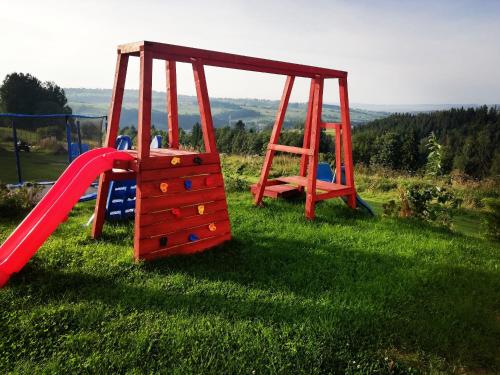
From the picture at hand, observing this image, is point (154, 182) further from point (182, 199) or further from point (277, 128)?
point (277, 128)

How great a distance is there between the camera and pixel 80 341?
293 centimetres

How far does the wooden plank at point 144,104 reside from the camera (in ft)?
13.9

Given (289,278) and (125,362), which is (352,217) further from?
(125,362)

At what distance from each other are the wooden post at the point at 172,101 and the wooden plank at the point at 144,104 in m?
0.81

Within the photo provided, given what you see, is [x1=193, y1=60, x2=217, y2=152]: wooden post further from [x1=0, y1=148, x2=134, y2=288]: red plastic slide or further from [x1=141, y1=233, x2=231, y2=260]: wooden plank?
[x1=141, y1=233, x2=231, y2=260]: wooden plank

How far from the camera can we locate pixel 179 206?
457 cm

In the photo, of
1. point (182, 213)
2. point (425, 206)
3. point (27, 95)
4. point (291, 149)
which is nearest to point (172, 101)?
point (182, 213)

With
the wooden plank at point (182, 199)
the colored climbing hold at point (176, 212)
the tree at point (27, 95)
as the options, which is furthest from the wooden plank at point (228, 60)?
the tree at point (27, 95)

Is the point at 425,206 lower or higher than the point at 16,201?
lower

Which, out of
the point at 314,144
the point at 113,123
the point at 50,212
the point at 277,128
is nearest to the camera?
the point at 50,212

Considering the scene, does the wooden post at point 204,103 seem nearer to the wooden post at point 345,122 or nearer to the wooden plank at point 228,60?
the wooden plank at point 228,60

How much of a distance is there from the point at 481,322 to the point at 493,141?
74.5 meters

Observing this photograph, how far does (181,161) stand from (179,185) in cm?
30

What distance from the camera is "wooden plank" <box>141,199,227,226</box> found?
430 cm
